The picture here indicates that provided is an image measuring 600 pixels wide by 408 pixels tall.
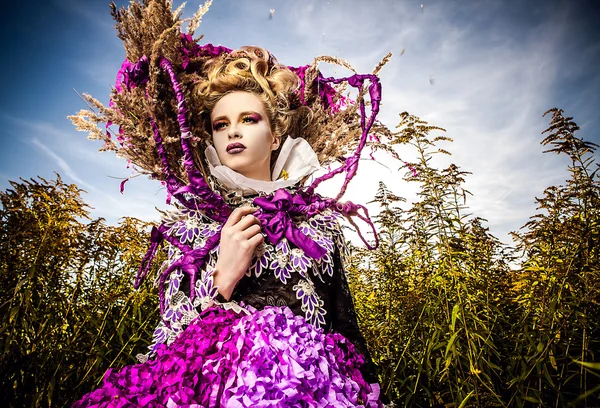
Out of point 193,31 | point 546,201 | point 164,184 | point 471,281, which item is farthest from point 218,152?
point 546,201

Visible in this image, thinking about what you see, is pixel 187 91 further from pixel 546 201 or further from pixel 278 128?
pixel 546 201

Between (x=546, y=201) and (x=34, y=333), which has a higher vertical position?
(x=546, y=201)

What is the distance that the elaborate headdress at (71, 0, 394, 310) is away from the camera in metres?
1.58

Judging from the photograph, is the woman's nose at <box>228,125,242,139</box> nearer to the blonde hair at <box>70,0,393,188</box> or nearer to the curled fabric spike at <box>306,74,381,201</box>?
the blonde hair at <box>70,0,393,188</box>

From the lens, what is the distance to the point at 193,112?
1.94 m

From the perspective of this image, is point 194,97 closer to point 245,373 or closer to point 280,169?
point 280,169

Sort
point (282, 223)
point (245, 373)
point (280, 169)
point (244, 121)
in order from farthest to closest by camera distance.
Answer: point (280, 169), point (244, 121), point (282, 223), point (245, 373)

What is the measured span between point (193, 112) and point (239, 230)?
2.87 feet

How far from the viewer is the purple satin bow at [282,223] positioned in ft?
4.91

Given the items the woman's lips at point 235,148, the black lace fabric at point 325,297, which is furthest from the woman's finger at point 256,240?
the woman's lips at point 235,148

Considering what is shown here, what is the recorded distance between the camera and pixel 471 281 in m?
1.79

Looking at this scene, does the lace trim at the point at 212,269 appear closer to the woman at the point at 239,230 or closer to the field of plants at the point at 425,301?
the woman at the point at 239,230

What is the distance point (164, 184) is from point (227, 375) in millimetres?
1125

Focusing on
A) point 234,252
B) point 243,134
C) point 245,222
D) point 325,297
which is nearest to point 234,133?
point 243,134
